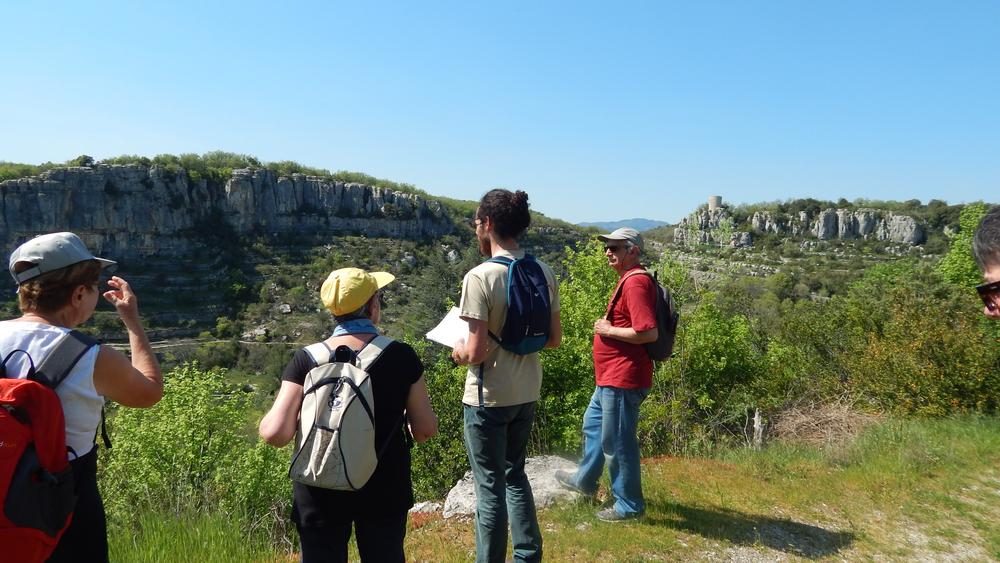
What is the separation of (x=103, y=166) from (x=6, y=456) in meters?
85.4

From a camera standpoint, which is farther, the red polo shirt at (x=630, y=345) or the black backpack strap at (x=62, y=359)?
the red polo shirt at (x=630, y=345)

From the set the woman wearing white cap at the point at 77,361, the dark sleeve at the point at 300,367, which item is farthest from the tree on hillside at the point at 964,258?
the woman wearing white cap at the point at 77,361

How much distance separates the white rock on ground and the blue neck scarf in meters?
2.23

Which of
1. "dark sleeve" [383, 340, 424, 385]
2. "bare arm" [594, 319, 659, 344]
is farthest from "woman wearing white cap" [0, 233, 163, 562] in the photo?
"bare arm" [594, 319, 659, 344]

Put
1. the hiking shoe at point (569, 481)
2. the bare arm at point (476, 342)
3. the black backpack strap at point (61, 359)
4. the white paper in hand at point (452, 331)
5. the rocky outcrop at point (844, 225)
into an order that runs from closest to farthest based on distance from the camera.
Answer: the black backpack strap at point (61, 359) < the bare arm at point (476, 342) < the white paper in hand at point (452, 331) < the hiking shoe at point (569, 481) < the rocky outcrop at point (844, 225)

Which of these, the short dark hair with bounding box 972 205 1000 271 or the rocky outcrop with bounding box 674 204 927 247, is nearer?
the short dark hair with bounding box 972 205 1000 271

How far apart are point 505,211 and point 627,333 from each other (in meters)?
1.13

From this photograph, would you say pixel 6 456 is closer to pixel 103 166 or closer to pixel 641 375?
pixel 641 375

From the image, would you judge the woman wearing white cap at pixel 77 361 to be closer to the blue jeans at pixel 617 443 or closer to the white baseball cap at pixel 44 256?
the white baseball cap at pixel 44 256

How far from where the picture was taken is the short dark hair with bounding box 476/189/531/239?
2.54 m

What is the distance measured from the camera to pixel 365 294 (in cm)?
206

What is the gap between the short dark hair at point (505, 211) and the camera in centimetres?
254

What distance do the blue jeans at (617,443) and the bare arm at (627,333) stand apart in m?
0.32

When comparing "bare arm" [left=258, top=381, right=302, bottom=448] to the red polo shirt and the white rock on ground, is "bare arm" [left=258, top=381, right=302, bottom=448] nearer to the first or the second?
the red polo shirt
